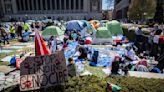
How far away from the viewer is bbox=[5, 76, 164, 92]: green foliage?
4895 mm

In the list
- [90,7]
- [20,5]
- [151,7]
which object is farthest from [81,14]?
[151,7]

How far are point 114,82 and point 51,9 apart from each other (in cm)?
8942

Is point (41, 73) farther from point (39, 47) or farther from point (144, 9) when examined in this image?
point (144, 9)

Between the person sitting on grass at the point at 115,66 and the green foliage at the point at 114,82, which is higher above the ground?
the green foliage at the point at 114,82

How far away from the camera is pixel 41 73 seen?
5293 mm

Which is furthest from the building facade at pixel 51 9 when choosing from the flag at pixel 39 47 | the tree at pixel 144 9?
the flag at pixel 39 47

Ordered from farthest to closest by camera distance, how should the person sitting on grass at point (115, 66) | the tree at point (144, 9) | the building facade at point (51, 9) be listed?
the building facade at point (51, 9), the tree at point (144, 9), the person sitting on grass at point (115, 66)

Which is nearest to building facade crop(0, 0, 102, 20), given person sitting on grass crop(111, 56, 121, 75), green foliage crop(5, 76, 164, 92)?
person sitting on grass crop(111, 56, 121, 75)

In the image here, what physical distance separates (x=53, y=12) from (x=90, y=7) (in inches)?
644

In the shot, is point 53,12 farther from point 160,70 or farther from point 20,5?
point 160,70

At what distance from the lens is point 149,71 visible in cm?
927

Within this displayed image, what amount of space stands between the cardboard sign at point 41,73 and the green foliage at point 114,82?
0.67ft

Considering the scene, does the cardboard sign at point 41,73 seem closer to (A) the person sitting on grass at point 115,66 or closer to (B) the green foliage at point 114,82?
(B) the green foliage at point 114,82

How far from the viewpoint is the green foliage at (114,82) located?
4.89 meters
